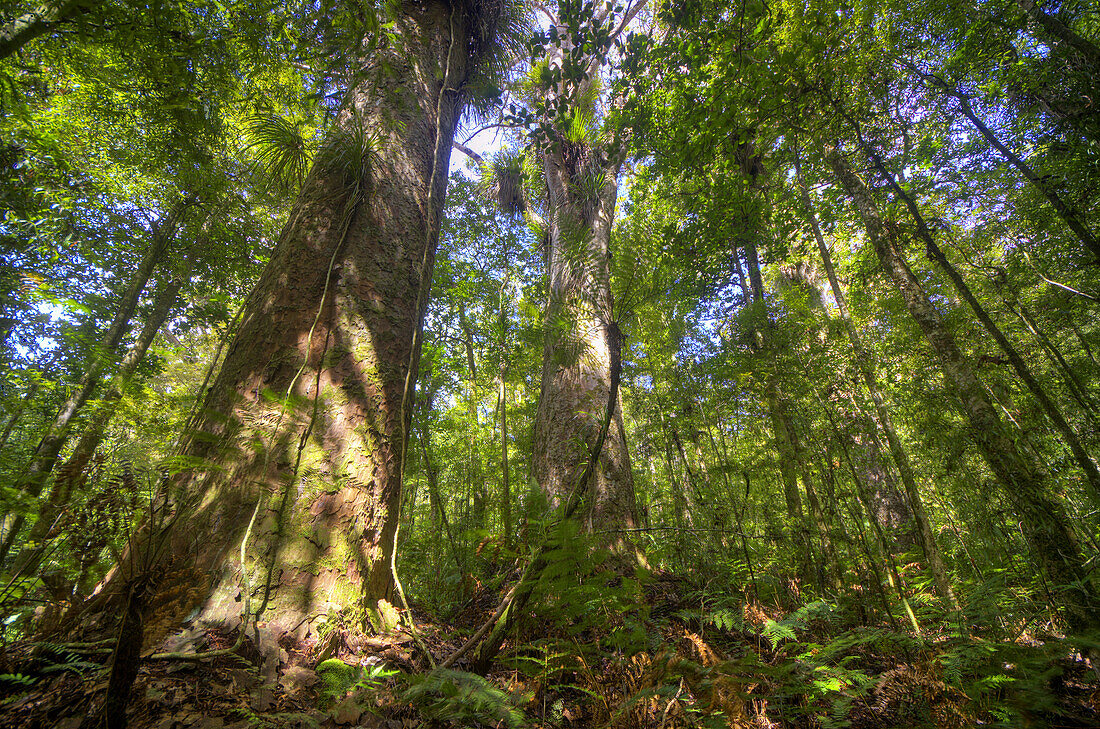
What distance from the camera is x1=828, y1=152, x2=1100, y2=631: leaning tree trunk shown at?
7.55 ft

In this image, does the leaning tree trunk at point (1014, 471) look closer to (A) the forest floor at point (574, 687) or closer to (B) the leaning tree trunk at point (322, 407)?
(A) the forest floor at point (574, 687)

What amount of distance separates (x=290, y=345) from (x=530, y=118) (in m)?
3.77

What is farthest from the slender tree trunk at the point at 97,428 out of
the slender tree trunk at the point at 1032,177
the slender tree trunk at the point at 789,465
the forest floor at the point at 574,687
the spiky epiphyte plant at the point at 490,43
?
the slender tree trunk at the point at 1032,177

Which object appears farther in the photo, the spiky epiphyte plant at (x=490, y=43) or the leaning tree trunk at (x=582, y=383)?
the spiky epiphyte plant at (x=490, y=43)

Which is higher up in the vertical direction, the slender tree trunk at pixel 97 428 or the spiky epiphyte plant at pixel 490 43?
the spiky epiphyte plant at pixel 490 43

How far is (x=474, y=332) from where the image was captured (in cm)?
737

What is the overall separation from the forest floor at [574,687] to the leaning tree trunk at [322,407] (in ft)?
0.72

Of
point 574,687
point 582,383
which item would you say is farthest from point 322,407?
point 582,383

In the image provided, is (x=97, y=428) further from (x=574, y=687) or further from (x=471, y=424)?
(x=471, y=424)

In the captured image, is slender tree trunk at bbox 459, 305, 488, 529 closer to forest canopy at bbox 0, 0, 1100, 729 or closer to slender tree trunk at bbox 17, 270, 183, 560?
forest canopy at bbox 0, 0, 1100, 729

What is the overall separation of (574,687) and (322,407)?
65.1 inches

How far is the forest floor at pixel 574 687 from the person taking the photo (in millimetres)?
1035

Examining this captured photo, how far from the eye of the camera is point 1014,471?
283 centimetres

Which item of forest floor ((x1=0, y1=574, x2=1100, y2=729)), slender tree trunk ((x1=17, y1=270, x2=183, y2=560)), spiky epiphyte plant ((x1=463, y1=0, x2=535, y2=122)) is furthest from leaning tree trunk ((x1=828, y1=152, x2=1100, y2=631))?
slender tree trunk ((x1=17, y1=270, x2=183, y2=560))
